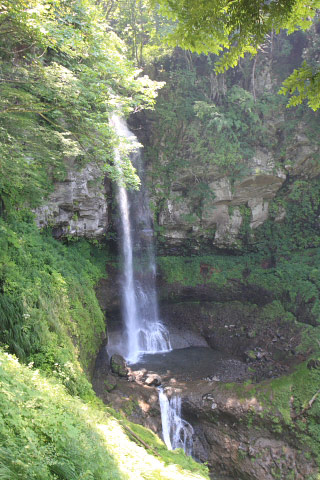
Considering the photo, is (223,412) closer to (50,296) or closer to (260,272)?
(50,296)

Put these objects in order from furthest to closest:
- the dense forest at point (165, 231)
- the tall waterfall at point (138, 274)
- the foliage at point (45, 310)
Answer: the tall waterfall at point (138, 274) → the foliage at point (45, 310) → the dense forest at point (165, 231)

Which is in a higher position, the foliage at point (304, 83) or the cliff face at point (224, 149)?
the cliff face at point (224, 149)

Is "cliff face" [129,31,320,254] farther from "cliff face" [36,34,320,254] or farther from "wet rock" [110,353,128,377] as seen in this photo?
"wet rock" [110,353,128,377]

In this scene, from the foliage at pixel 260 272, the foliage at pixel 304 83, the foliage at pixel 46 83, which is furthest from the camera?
the foliage at pixel 260 272

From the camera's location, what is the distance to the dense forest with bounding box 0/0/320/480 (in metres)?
2.90

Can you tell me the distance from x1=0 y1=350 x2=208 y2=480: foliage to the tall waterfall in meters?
8.64

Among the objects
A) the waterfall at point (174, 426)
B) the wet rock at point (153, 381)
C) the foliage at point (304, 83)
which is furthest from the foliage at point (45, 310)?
the foliage at point (304, 83)

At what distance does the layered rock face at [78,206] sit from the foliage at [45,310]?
5.74ft

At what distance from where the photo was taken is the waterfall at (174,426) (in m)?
8.05

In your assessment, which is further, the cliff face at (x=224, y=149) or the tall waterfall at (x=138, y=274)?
the cliff face at (x=224, y=149)

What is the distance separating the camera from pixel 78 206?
1133 centimetres

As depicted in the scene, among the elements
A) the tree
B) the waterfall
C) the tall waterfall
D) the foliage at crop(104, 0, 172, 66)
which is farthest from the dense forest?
the tall waterfall

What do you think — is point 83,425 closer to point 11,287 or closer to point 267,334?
point 11,287

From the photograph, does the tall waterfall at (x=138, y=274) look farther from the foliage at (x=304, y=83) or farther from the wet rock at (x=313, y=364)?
the foliage at (x=304, y=83)
